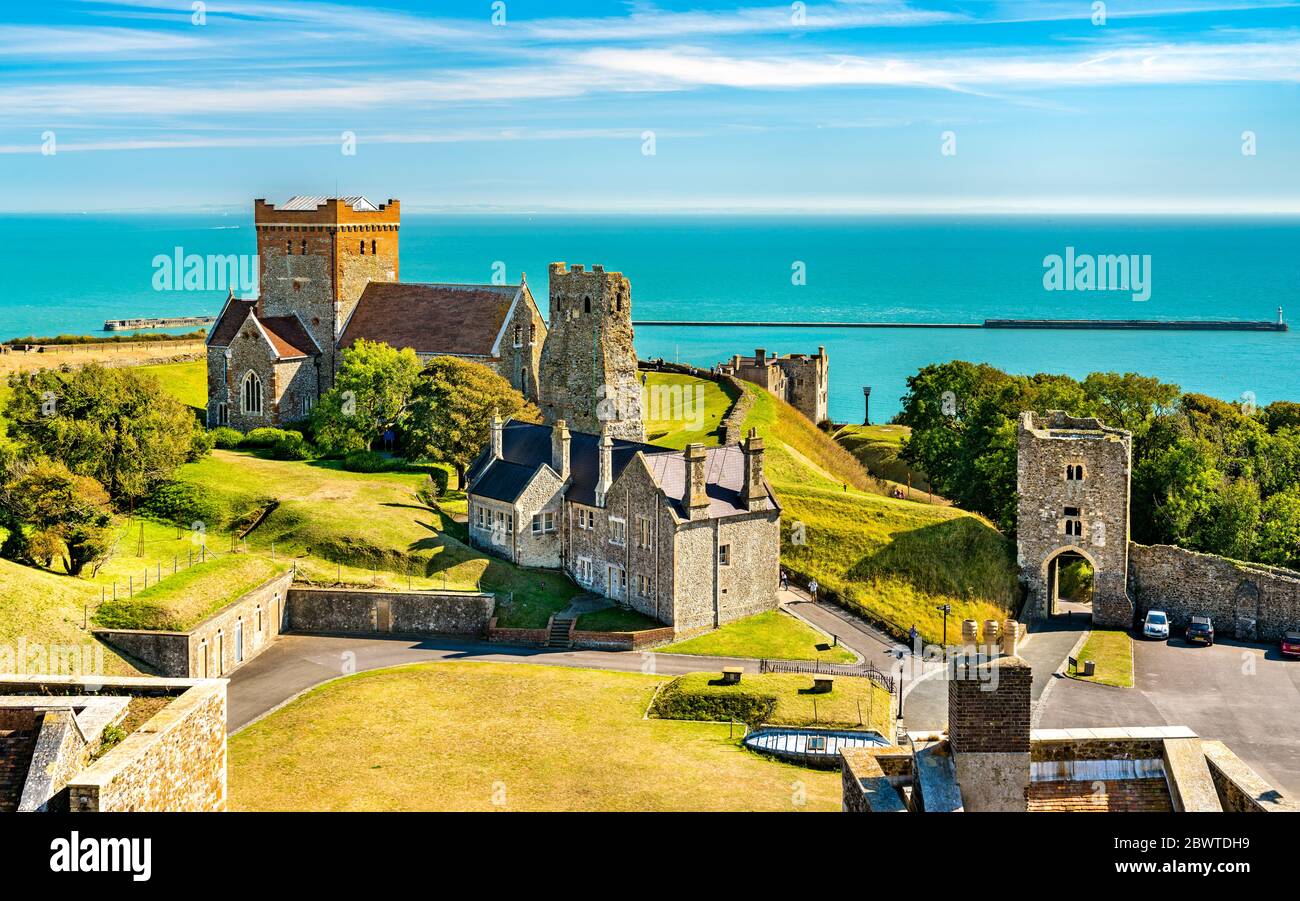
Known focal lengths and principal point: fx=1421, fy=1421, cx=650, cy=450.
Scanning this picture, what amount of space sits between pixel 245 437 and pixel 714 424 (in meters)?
25.5

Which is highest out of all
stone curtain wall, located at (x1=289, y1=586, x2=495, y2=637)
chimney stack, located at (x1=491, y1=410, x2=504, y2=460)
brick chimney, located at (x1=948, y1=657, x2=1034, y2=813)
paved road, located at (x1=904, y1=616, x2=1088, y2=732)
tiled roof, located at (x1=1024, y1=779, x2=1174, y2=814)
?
chimney stack, located at (x1=491, y1=410, x2=504, y2=460)

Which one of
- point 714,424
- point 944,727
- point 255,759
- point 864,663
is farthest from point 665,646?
point 714,424

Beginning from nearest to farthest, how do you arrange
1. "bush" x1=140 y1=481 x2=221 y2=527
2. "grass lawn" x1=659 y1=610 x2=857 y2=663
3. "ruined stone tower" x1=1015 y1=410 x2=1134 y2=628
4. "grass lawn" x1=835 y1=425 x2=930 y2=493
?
"grass lawn" x1=659 y1=610 x2=857 y2=663 → "ruined stone tower" x1=1015 y1=410 x2=1134 y2=628 → "bush" x1=140 y1=481 x2=221 y2=527 → "grass lawn" x1=835 y1=425 x2=930 y2=493

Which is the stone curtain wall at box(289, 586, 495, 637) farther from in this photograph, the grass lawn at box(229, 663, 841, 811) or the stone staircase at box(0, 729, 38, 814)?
the stone staircase at box(0, 729, 38, 814)

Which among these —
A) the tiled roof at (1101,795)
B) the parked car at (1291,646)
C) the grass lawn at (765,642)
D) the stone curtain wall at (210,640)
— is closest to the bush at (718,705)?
the grass lawn at (765,642)

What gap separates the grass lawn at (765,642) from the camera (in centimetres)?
5128

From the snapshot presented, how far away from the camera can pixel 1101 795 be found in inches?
768

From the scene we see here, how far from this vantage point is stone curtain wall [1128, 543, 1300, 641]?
56.7 metres

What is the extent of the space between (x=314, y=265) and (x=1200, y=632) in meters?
52.7

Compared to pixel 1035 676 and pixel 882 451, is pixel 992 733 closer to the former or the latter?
pixel 1035 676

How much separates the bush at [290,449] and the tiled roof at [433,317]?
870 cm

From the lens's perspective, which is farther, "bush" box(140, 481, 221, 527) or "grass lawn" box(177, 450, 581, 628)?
"bush" box(140, 481, 221, 527)

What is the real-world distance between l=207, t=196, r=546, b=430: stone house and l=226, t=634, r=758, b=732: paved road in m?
27.2

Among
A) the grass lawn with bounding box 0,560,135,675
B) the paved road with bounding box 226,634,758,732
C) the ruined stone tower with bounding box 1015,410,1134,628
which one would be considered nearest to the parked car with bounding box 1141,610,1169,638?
the ruined stone tower with bounding box 1015,410,1134,628
